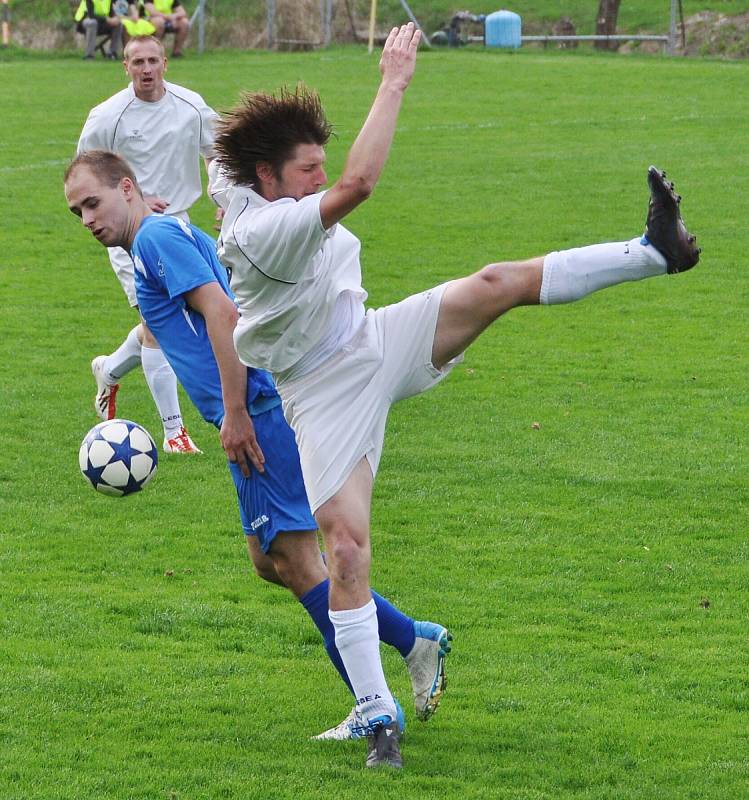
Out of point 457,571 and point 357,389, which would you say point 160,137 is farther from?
point 357,389

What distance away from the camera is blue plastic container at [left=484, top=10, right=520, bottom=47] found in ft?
115

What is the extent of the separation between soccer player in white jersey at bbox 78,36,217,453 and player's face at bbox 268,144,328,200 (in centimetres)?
517

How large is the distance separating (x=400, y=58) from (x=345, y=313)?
90 centimetres

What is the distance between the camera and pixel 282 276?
4.73m

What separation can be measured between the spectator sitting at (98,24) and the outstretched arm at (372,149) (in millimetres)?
27852

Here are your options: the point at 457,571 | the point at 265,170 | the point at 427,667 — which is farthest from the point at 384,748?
the point at 457,571

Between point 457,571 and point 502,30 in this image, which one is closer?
point 457,571

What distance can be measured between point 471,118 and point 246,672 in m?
20.9

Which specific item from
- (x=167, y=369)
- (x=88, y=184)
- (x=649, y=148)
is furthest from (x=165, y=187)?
(x=649, y=148)

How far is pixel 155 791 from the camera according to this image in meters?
4.77

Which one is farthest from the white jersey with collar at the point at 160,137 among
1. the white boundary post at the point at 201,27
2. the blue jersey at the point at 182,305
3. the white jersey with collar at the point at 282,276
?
the white boundary post at the point at 201,27

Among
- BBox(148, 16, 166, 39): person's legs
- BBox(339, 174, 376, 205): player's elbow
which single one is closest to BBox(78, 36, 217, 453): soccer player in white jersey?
BBox(339, 174, 376, 205): player's elbow

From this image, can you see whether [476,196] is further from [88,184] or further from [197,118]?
[88,184]

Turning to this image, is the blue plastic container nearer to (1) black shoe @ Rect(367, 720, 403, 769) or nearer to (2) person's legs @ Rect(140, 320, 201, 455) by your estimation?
(2) person's legs @ Rect(140, 320, 201, 455)
